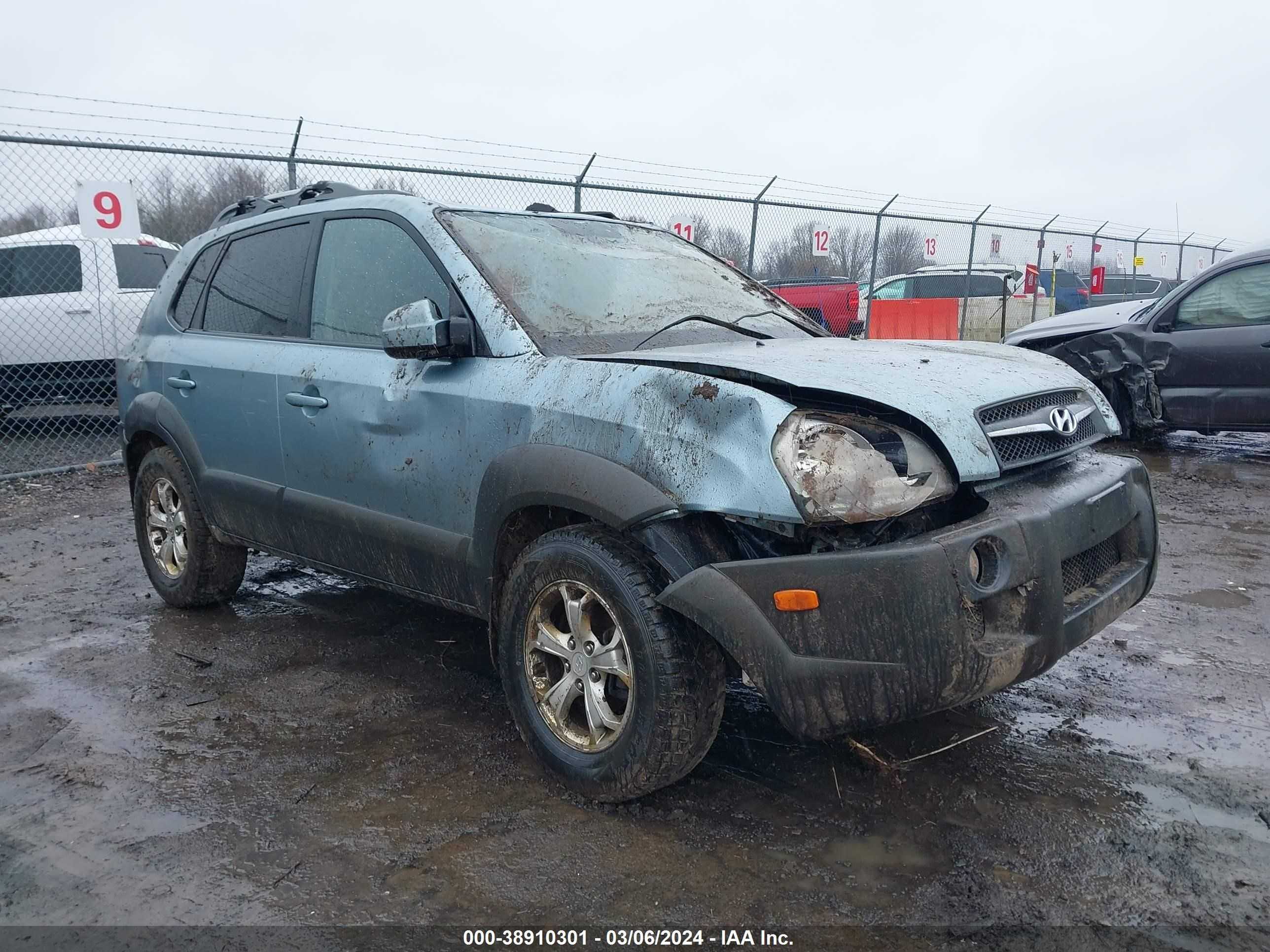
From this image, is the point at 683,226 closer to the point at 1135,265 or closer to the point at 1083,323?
the point at 1083,323

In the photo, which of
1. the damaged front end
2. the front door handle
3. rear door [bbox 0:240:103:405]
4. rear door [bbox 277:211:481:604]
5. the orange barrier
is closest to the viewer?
rear door [bbox 277:211:481:604]

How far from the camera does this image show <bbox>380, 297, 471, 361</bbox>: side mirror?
3166mm

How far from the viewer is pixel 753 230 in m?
11.6

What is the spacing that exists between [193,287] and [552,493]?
2821mm

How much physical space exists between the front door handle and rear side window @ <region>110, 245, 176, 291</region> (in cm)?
690

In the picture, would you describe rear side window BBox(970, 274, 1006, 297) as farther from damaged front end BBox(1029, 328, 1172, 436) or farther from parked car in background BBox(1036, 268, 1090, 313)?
damaged front end BBox(1029, 328, 1172, 436)

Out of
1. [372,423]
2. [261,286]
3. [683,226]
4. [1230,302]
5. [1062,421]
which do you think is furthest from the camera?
[683,226]

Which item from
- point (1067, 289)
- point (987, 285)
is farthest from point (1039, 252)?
point (1067, 289)

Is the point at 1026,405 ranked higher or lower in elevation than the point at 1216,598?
higher

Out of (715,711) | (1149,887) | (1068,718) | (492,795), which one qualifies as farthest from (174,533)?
(1149,887)

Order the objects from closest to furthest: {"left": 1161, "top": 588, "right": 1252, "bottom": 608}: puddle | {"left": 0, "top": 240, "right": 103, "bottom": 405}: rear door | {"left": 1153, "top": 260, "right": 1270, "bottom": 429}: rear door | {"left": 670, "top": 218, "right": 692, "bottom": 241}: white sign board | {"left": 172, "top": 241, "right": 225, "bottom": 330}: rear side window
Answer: {"left": 1161, "top": 588, "right": 1252, "bottom": 608}: puddle
{"left": 172, "top": 241, "right": 225, "bottom": 330}: rear side window
{"left": 1153, "top": 260, "right": 1270, "bottom": 429}: rear door
{"left": 0, "top": 240, "right": 103, "bottom": 405}: rear door
{"left": 670, "top": 218, "right": 692, "bottom": 241}: white sign board

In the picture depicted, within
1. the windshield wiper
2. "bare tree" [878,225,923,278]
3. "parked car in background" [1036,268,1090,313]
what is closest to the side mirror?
the windshield wiper

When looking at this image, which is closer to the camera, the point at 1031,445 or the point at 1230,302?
the point at 1031,445

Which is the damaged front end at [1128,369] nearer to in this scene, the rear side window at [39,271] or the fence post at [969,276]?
the fence post at [969,276]
